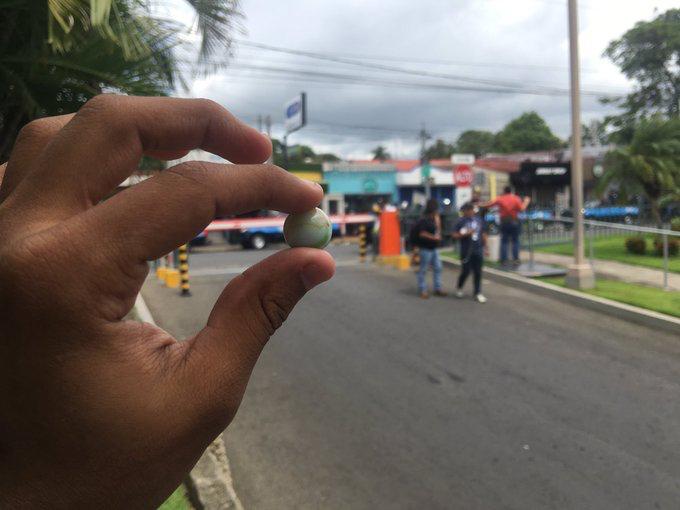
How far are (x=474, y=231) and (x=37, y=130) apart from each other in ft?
29.5

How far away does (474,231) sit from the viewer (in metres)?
9.58

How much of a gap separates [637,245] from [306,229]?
13704mm

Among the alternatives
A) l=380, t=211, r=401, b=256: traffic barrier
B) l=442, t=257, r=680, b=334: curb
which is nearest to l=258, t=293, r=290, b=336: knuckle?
l=442, t=257, r=680, b=334: curb

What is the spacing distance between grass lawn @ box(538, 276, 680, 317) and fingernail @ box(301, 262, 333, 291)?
8.04m

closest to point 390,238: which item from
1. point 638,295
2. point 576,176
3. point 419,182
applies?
point 576,176

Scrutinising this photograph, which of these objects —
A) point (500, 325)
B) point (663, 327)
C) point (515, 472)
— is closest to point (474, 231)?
point (500, 325)

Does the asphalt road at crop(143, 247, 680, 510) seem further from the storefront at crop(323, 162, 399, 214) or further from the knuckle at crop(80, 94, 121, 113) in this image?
the storefront at crop(323, 162, 399, 214)

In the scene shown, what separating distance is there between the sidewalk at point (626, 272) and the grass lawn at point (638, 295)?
15.6 inches

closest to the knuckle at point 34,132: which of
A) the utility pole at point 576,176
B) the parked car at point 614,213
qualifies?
the utility pole at point 576,176

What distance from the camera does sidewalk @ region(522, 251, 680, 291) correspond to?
32.8 feet

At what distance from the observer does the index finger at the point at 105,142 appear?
2.88ft

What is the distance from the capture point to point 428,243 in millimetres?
9867

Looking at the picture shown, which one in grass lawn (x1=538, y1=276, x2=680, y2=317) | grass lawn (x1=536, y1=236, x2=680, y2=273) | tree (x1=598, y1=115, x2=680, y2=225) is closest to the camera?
grass lawn (x1=538, y1=276, x2=680, y2=317)

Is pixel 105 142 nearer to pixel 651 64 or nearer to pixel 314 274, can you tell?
pixel 314 274
